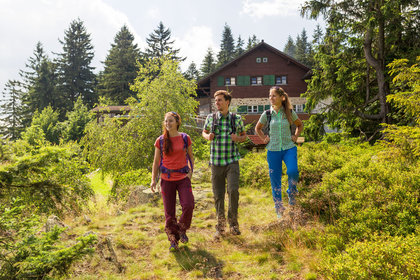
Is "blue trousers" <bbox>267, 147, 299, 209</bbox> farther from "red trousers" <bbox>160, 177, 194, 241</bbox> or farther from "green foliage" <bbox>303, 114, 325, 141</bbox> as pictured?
"green foliage" <bbox>303, 114, 325, 141</bbox>

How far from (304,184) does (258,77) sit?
92.9 feet

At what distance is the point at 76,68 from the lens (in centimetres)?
5506

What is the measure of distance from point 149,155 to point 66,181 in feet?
29.9

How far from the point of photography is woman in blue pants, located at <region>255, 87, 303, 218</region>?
471cm

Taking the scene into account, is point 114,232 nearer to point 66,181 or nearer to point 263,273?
point 66,181

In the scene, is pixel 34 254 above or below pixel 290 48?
below

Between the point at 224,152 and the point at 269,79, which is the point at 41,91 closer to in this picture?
the point at 269,79

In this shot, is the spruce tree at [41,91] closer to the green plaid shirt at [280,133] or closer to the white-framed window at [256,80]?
the white-framed window at [256,80]

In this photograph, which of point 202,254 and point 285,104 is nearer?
point 202,254

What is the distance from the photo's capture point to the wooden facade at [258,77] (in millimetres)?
32344

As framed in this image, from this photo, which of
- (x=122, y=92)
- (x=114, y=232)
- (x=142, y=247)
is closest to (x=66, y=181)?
(x=142, y=247)

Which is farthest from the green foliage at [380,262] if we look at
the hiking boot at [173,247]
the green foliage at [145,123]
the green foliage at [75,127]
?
A: the green foliage at [75,127]

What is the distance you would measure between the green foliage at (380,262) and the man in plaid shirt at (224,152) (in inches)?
76.9

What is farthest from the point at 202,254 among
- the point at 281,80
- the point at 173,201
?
the point at 281,80
